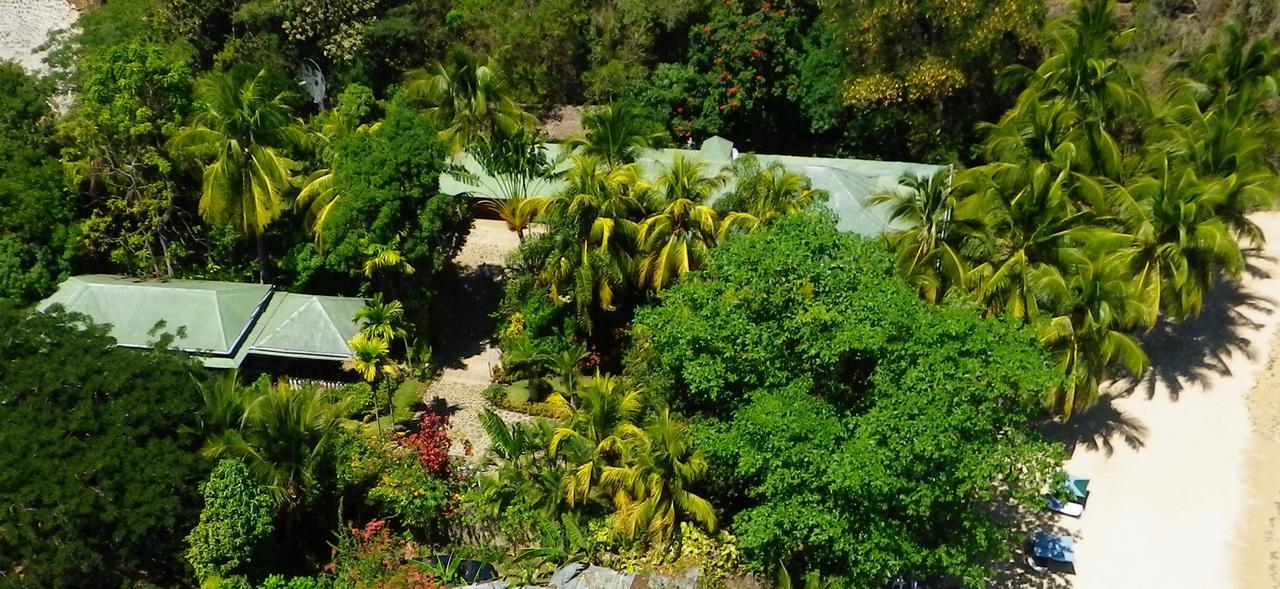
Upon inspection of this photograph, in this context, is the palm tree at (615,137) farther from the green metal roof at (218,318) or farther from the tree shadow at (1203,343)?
the tree shadow at (1203,343)

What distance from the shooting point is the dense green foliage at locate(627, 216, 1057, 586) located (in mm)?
17219

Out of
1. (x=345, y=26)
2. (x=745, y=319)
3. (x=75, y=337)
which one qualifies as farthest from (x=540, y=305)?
(x=345, y=26)

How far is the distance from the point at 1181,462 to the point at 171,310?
2691 cm

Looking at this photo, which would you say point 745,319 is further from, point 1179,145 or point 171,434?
point 1179,145

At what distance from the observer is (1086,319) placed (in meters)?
21.5

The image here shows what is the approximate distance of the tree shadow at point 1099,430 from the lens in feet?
81.9

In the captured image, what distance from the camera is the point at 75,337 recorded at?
20938mm

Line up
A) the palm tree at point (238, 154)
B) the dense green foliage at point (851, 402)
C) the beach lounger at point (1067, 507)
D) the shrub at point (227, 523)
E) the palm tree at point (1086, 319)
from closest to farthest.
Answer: the dense green foliage at point (851, 402)
the shrub at point (227, 523)
the palm tree at point (1086, 319)
the beach lounger at point (1067, 507)
the palm tree at point (238, 154)

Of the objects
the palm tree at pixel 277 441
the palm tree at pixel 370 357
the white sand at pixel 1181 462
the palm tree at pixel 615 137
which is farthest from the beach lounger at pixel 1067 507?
the palm tree at pixel 277 441

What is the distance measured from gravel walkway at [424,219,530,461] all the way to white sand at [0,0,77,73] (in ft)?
57.1

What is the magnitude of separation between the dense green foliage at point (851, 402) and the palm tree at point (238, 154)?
43.2 feet

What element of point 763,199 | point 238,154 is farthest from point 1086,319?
point 238,154

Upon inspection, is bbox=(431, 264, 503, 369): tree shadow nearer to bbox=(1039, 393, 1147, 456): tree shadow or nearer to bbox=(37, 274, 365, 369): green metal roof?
bbox=(37, 274, 365, 369): green metal roof

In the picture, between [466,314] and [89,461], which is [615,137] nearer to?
[466,314]
